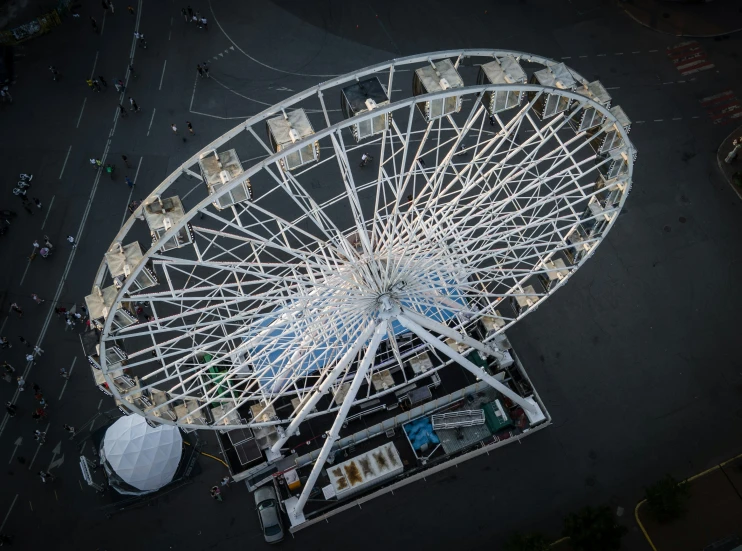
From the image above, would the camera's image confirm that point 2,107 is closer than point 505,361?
No

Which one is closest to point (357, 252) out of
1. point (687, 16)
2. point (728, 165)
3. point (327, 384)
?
point (327, 384)

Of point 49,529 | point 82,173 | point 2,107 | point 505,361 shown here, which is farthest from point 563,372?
point 2,107

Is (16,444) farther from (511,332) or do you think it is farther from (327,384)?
(511,332)

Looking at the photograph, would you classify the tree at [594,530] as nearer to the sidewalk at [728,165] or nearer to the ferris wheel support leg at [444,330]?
the ferris wheel support leg at [444,330]

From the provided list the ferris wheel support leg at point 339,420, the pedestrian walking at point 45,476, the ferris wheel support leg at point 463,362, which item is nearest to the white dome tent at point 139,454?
the pedestrian walking at point 45,476

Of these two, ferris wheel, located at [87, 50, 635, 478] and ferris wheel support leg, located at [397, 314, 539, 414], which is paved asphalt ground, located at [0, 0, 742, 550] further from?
ferris wheel, located at [87, 50, 635, 478]

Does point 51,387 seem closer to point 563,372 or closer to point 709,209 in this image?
point 563,372

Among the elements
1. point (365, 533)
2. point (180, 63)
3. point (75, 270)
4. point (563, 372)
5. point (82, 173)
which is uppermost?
point (180, 63)
